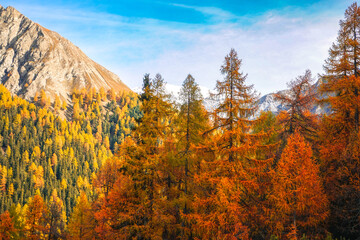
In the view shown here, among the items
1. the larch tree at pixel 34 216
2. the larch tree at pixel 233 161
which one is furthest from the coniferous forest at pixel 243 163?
the larch tree at pixel 34 216

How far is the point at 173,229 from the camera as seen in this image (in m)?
16.0

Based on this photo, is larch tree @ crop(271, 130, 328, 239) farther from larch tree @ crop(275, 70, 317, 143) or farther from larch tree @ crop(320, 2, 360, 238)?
larch tree @ crop(275, 70, 317, 143)

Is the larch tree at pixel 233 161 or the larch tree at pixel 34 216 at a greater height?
the larch tree at pixel 233 161

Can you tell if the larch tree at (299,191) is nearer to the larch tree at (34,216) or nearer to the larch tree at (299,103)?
the larch tree at (299,103)

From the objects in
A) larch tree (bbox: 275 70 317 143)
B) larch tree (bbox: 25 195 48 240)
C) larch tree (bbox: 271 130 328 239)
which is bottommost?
larch tree (bbox: 25 195 48 240)

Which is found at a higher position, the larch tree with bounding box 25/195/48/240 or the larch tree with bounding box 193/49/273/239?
the larch tree with bounding box 193/49/273/239

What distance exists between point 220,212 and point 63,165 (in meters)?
141

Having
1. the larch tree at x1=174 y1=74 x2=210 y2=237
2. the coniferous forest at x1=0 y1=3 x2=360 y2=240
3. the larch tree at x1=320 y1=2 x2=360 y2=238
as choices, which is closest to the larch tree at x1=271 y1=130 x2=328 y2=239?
the coniferous forest at x1=0 y1=3 x2=360 y2=240

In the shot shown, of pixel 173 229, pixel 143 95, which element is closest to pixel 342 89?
pixel 143 95

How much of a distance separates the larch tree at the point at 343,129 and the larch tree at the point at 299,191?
112 centimetres

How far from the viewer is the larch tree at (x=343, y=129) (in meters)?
13.6

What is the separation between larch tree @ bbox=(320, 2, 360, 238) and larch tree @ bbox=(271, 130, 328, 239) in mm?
1118

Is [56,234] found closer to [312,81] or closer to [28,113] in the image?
[312,81]

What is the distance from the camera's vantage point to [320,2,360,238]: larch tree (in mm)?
13602
